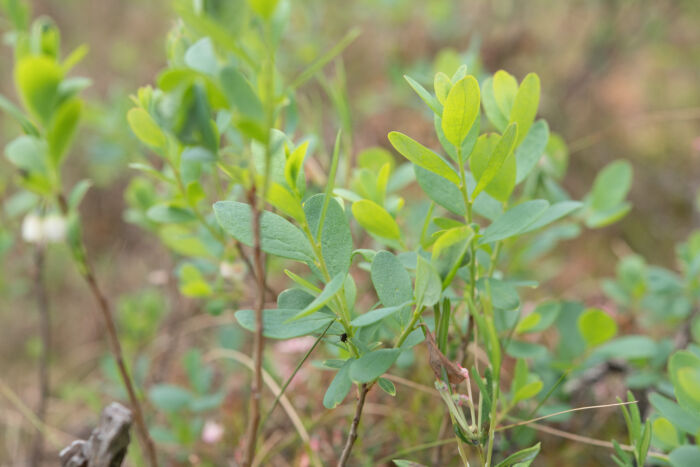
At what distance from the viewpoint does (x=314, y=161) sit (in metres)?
1.13

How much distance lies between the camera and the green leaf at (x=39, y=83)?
0.59 m

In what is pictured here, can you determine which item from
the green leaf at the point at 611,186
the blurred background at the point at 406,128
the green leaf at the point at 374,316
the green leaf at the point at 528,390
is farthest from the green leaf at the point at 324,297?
the blurred background at the point at 406,128

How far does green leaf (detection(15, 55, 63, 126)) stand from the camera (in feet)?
1.92

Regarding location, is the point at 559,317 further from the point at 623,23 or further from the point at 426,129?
the point at 623,23

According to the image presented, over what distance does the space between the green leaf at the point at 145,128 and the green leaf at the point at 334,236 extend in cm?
21

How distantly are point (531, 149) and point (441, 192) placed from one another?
0.41ft

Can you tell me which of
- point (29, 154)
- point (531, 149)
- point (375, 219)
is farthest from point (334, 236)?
A: point (29, 154)

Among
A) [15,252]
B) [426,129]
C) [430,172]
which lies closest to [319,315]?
[430,172]

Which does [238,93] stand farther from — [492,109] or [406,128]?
[406,128]

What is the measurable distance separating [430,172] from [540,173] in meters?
0.23

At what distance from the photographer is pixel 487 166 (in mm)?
514

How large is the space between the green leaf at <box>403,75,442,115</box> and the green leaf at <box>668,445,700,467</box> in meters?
0.41

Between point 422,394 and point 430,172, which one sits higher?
point 430,172

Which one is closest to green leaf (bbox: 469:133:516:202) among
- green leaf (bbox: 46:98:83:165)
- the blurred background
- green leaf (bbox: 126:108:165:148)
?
green leaf (bbox: 126:108:165:148)
